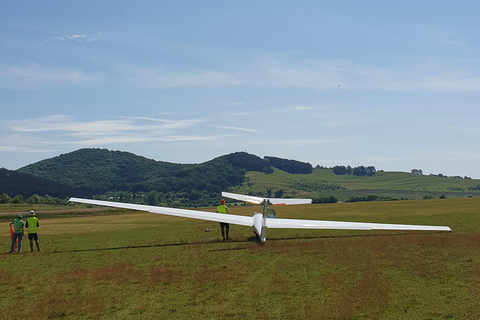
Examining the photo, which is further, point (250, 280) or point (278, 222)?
point (278, 222)

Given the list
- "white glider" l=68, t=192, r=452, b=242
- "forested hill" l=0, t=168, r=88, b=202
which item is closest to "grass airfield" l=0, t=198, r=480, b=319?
"white glider" l=68, t=192, r=452, b=242

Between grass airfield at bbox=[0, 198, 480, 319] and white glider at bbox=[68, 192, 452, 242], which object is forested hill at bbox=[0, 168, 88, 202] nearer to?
white glider at bbox=[68, 192, 452, 242]

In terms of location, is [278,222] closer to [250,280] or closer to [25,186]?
[250,280]

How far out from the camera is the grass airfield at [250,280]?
32.2 ft

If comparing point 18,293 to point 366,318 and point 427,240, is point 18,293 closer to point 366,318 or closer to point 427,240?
point 366,318

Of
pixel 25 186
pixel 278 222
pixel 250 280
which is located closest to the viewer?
pixel 250 280

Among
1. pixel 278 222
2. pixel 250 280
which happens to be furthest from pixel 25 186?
pixel 250 280

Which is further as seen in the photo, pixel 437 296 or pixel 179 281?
pixel 179 281

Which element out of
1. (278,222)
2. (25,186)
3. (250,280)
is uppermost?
(25,186)

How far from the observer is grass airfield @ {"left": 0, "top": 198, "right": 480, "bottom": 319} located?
9828mm

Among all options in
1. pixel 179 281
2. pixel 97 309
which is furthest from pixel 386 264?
pixel 97 309

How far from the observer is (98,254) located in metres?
18.5

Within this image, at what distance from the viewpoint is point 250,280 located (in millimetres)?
12852

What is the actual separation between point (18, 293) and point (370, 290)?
9.51 meters
